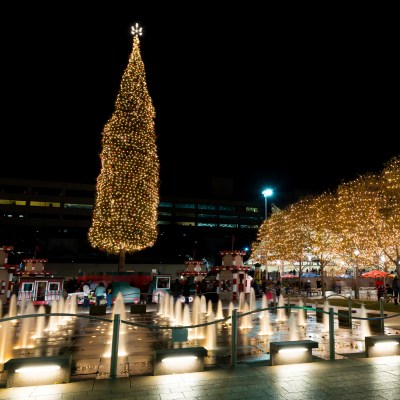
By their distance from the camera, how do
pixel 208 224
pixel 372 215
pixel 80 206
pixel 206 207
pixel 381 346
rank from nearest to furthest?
1. pixel 381 346
2. pixel 372 215
3. pixel 80 206
4. pixel 208 224
5. pixel 206 207

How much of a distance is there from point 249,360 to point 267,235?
3449 centimetres

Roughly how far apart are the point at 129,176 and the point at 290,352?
24702 mm

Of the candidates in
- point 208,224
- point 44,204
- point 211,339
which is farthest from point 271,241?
point 208,224

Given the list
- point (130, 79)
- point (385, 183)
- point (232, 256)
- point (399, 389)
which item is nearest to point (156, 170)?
point (130, 79)

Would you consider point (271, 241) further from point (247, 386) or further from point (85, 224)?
point (85, 224)

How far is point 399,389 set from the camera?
5887 millimetres

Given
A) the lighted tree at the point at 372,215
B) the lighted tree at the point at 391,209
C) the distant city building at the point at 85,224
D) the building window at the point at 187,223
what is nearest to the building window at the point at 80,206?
the distant city building at the point at 85,224

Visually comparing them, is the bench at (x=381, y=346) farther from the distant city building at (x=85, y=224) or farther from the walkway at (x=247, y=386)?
the distant city building at (x=85, y=224)

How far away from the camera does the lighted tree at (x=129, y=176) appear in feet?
97.8

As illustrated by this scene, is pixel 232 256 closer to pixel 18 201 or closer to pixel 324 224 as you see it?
pixel 324 224

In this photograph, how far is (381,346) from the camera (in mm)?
8234

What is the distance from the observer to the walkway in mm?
5582

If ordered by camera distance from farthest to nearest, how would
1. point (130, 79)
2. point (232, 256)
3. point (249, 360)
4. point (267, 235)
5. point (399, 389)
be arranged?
1. point (267, 235)
2. point (130, 79)
3. point (232, 256)
4. point (249, 360)
5. point (399, 389)

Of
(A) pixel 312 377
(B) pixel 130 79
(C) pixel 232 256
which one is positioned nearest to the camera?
(A) pixel 312 377
